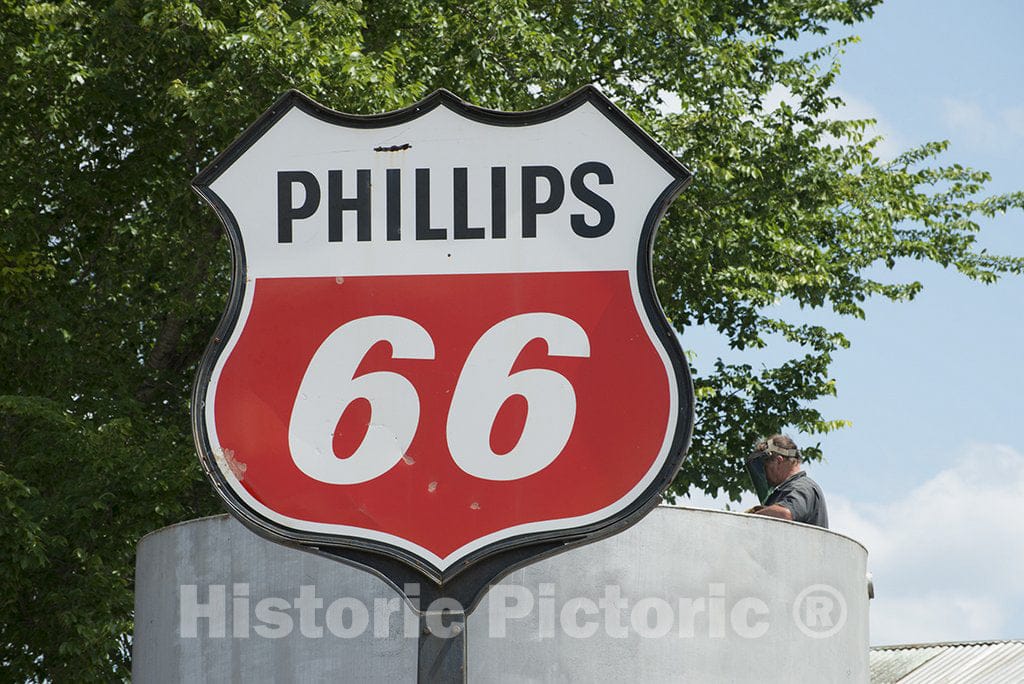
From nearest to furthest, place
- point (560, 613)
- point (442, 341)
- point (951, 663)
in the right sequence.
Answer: point (442, 341) < point (560, 613) < point (951, 663)

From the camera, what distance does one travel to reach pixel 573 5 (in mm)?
16766

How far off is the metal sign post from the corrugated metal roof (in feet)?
34.9

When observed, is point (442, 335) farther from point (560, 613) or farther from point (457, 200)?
point (560, 613)

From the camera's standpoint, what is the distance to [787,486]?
305 inches

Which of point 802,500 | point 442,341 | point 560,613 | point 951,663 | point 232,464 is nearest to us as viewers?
point 232,464

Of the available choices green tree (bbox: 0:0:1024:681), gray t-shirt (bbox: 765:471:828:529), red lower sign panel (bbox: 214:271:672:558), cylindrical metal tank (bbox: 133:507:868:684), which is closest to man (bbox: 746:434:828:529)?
gray t-shirt (bbox: 765:471:828:529)

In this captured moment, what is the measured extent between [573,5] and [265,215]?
12.7 m

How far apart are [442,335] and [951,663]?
12.0 metres

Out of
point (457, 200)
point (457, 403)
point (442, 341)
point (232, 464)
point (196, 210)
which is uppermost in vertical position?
point (196, 210)

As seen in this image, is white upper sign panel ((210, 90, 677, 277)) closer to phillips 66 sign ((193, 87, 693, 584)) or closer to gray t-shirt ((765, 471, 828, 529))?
phillips 66 sign ((193, 87, 693, 584))

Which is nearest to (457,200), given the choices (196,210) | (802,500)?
(802,500)

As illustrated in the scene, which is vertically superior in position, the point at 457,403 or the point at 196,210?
the point at 196,210

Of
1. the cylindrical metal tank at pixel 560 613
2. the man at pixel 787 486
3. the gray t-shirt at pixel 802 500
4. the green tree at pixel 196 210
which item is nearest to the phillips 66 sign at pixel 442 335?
the cylindrical metal tank at pixel 560 613

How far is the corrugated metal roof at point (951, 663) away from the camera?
559 inches
